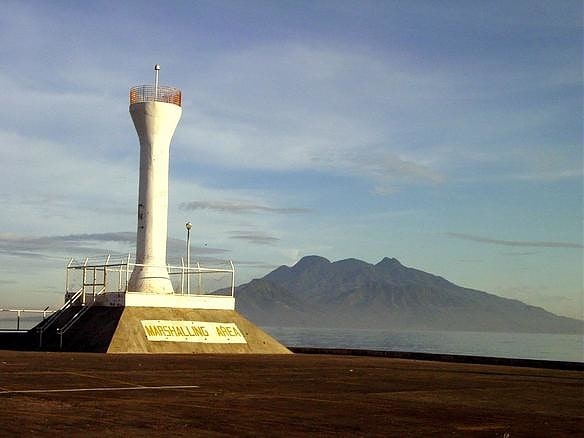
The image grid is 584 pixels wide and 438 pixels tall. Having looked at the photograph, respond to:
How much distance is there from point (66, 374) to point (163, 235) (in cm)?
2613

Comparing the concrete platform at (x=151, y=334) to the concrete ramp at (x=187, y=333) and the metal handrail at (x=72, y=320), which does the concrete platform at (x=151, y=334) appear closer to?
the concrete ramp at (x=187, y=333)

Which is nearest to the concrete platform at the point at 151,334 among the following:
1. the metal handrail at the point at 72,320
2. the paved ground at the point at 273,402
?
the metal handrail at the point at 72,320

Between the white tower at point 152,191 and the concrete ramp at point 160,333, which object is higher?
the white tower at point 152,191

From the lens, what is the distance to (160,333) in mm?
46250

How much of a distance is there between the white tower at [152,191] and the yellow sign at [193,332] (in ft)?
14.4

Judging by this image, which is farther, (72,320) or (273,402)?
(72,320)

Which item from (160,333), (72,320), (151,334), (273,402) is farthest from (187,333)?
(273,402)

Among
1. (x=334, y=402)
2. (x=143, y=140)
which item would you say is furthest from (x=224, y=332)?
(x=334, y=402)

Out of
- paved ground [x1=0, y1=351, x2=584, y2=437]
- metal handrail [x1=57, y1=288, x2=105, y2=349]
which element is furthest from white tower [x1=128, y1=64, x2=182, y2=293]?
paved ground [x1=0, y1=351, x2=584, y2=437]

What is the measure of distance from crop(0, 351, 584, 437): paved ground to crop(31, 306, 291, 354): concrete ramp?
34.5ft

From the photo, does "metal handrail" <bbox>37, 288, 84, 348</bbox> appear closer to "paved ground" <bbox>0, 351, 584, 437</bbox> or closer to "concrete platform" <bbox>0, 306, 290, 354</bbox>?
"concrete platform" <bbox>0, 306, 290, 354</bbox>

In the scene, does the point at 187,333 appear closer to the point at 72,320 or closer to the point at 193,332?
the point at 193,332

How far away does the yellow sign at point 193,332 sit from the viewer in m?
46.2

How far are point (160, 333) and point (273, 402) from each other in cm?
2677
